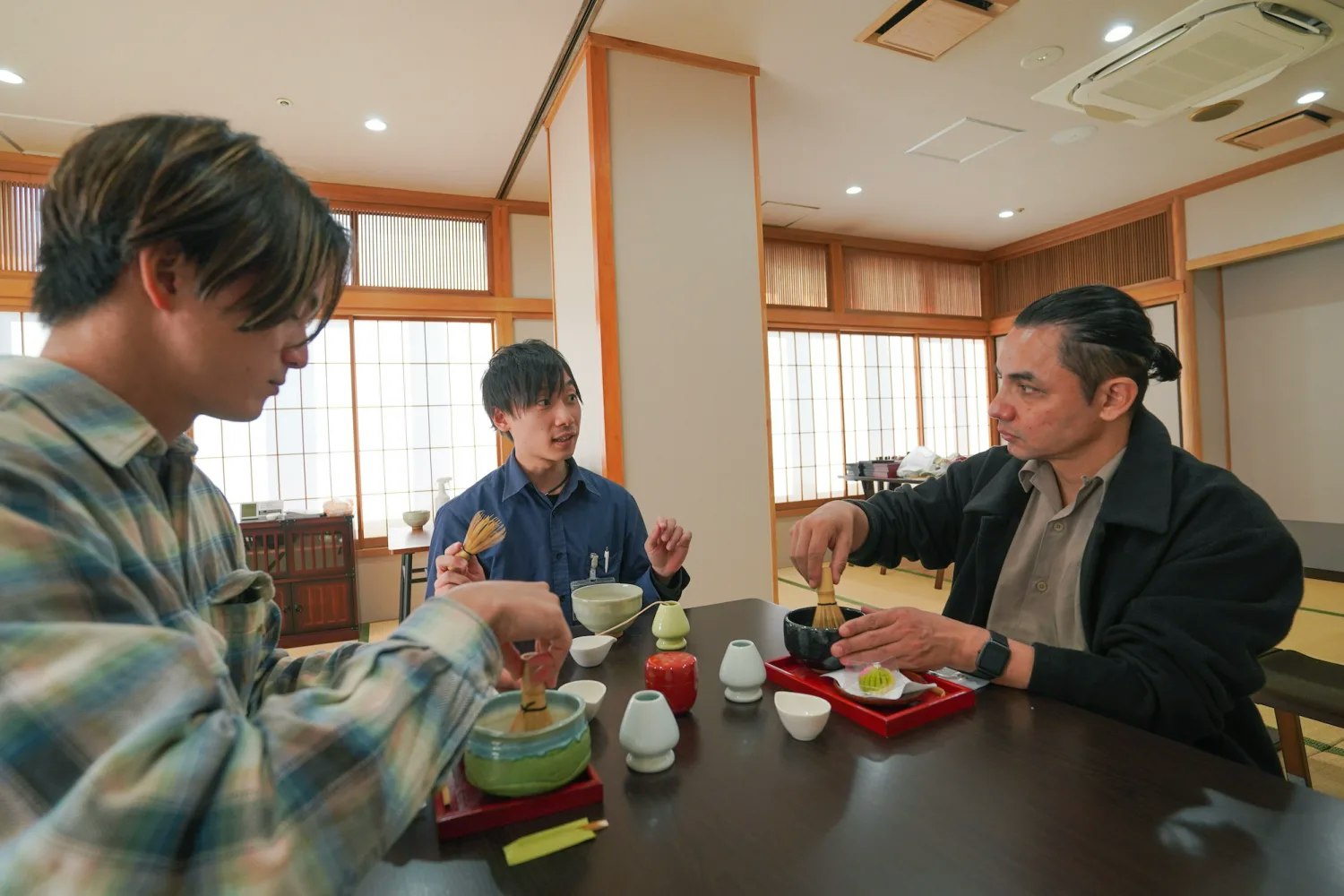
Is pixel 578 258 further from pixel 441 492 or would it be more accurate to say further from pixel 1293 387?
pixel 1293 387

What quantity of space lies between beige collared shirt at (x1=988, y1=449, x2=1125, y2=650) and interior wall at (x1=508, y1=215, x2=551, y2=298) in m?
4.55

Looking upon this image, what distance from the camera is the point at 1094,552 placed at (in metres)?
1.26

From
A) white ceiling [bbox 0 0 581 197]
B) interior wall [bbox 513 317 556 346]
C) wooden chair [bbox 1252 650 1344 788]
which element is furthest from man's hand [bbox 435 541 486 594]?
interior wall [bbox 513 317 556 346]

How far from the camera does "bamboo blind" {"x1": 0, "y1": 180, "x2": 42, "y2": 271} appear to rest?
13.7ft

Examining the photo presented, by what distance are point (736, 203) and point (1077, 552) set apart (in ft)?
8.45

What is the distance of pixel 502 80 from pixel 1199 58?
3463 millimetres

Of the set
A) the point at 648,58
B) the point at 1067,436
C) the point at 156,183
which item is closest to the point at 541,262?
the point at 648,58

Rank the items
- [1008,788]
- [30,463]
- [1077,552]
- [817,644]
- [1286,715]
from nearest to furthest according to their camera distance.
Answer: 1. [30,463]
2. [1008,788]
3. [817,644]
4. [1077,552]
5. [1286,715]

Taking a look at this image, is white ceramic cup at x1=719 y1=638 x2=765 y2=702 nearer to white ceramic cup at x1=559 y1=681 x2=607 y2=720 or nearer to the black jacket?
white ceramic cup at x1=559 y1=681 x2=607 y2=720

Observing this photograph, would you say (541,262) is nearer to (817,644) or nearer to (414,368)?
(414,368)

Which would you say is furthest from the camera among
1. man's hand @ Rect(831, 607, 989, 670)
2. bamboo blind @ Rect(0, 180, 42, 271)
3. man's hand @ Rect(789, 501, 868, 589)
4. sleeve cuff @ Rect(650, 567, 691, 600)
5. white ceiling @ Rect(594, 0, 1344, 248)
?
bamboo blind @ Rect(0, 180, 42, 271)

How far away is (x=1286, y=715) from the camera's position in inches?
76.5

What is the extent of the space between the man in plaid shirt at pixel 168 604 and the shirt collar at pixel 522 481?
1175 millimetres

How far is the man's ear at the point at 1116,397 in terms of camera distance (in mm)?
1362
